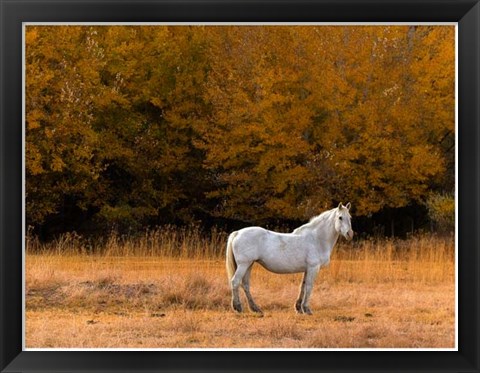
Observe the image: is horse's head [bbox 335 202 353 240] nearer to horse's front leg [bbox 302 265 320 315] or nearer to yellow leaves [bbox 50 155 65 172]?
horse's front leg [bbox 302 265 320 315]

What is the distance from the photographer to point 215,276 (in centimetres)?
1480

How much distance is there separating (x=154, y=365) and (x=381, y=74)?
16.7 meters

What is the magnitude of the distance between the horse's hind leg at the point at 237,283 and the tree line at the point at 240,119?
844cm

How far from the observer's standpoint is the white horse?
1234cm

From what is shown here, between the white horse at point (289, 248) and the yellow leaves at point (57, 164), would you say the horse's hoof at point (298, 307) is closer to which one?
the white horse at point (289, 248)

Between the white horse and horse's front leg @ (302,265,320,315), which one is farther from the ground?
the white horse

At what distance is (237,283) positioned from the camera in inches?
476

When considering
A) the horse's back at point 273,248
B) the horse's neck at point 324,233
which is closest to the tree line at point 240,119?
the horse's neck at point 324,233

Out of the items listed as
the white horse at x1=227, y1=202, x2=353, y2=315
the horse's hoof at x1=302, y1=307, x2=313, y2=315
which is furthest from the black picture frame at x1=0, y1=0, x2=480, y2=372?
the white horse at x1=227, y1=202, x2=353, y2=315

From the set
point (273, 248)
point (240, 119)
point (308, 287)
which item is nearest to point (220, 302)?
point (273, 248)

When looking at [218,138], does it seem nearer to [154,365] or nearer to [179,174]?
[179,174]

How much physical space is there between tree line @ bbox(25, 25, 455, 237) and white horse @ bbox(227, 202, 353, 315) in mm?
7986
